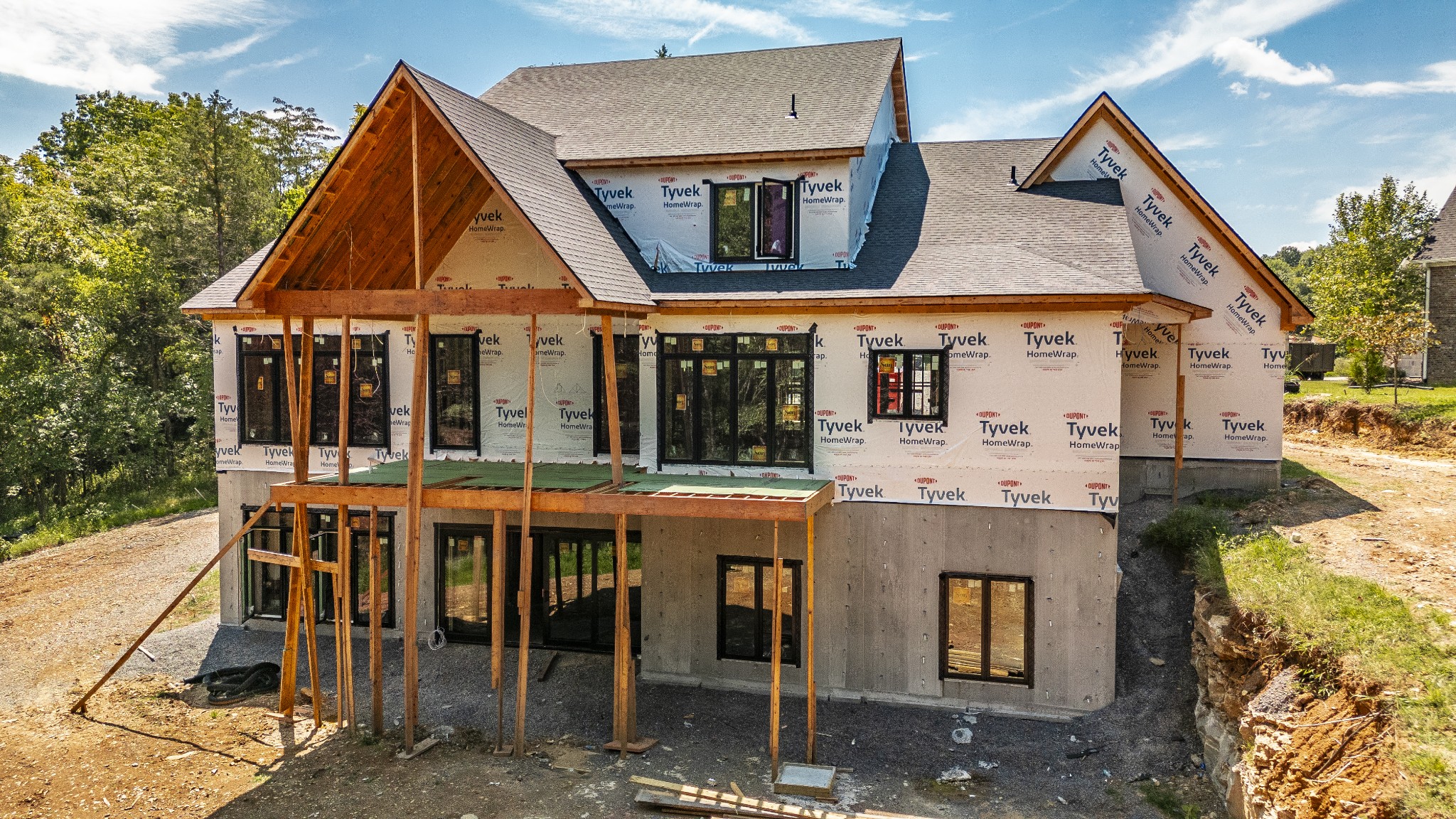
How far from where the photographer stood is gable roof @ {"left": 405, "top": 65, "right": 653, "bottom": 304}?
10.8m

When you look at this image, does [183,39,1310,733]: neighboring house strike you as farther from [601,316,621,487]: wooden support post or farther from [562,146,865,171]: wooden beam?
[601,316,621,487]: wooden support post

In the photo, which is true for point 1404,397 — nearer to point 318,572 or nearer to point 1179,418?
point 1179,418

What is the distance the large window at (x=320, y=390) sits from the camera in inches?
589

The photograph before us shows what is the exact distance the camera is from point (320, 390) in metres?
15.2

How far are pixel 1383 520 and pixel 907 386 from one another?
798 cm

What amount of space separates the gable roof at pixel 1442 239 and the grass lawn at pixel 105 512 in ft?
140

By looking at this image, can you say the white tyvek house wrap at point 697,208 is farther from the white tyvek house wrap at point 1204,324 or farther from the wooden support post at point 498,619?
the white tyvek house wrap at point 1204,324

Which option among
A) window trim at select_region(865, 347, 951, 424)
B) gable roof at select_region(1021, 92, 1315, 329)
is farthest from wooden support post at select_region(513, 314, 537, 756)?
gable roof at select_region(1021, 92, 1315, 329)

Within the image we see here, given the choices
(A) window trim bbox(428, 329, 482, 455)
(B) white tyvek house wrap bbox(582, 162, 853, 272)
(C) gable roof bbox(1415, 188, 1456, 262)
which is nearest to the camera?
(B) white tyvek house wrap bbox(582, 162, 853, 272)

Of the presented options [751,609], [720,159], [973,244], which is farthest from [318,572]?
[973,244]

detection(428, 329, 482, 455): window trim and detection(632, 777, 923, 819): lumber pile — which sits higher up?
detection(428, 329, 482, 455): window trim

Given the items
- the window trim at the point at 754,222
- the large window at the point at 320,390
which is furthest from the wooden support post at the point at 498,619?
the window trim at the point at 754,222

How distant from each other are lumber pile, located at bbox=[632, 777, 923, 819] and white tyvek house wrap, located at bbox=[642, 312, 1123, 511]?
451 cm

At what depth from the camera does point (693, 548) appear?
13258 millimetres
